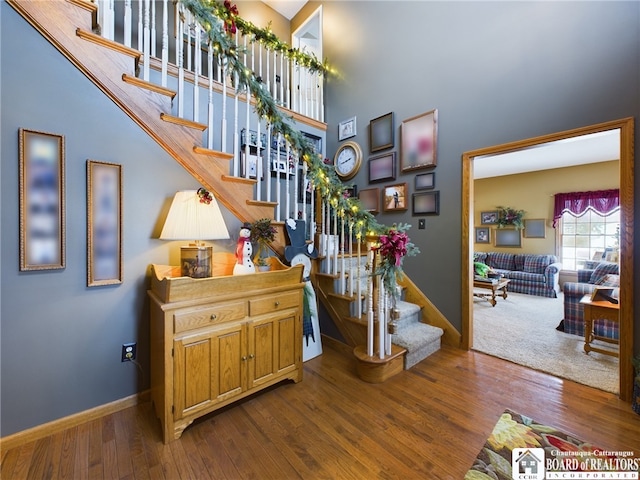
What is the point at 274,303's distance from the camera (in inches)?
74.9

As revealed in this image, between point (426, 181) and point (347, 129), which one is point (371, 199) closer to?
point (426, 181)

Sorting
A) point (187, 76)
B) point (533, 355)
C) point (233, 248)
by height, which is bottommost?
point (533, 355)

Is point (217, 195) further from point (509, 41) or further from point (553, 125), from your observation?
point (509, 41)

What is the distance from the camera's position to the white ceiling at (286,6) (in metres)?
4.43

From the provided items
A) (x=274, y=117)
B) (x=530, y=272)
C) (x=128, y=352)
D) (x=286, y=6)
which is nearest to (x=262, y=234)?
(x=274, y=117)

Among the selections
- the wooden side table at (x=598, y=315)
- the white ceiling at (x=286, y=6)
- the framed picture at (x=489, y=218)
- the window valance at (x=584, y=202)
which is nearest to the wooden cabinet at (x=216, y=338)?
the wooden side table at (x=598, y=315)

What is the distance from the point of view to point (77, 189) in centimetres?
158

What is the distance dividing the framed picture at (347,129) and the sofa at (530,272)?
4.48m

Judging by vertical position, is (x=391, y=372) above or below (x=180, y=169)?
below

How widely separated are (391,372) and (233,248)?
1669 mm

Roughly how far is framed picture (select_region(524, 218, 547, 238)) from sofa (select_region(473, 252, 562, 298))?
511mm

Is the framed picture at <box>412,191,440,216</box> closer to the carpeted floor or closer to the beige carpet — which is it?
the beige carpet

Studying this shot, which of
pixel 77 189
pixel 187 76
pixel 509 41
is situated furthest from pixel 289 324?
pixel 509 41

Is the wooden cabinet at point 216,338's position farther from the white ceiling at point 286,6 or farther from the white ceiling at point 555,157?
the white ceiling at point 286,6
